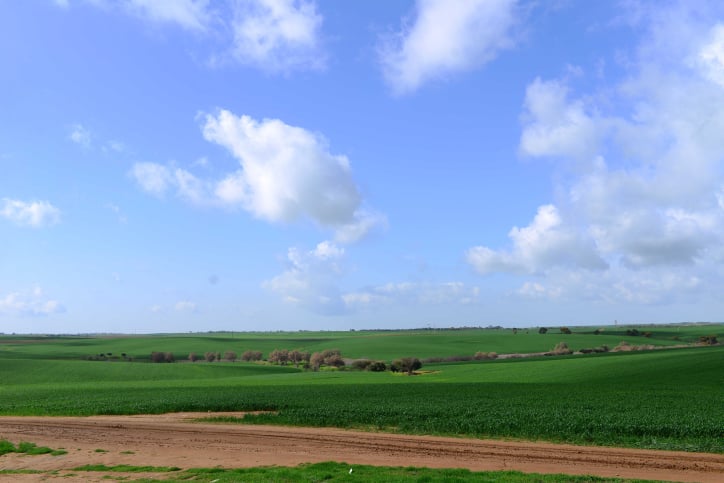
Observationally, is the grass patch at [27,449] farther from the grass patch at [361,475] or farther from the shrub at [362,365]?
the shrub at [362,365]

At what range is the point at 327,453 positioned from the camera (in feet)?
82.8

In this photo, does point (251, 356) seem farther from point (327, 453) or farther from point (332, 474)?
point (332, 474)

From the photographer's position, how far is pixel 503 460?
2325 centimetres

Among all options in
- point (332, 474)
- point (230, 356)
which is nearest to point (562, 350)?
point (230, 356)

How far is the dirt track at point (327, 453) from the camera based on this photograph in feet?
71.5

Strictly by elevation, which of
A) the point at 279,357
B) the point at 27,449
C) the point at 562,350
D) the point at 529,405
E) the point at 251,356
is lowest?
the point at 251,356

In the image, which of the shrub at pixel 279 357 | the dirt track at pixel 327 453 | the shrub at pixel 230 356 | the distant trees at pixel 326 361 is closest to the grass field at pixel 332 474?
the dirt track at pixel 327 453

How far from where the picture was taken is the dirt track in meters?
21.8

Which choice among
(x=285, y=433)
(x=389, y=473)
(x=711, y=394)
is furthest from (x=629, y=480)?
(x=711, y=394)

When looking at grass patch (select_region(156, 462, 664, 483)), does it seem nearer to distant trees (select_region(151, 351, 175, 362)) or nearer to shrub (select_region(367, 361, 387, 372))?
shrub (select_region(367, 361, 387, 372))

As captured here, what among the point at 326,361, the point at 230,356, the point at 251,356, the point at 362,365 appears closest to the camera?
the point at 362,365

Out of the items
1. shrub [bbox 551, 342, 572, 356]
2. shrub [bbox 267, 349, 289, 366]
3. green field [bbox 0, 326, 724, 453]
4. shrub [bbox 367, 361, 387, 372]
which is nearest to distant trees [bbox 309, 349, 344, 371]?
shrub [bbox 367, 361, 387, 372]

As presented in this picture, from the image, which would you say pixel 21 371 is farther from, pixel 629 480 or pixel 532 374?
pixel 629 480

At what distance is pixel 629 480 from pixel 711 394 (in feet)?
107
